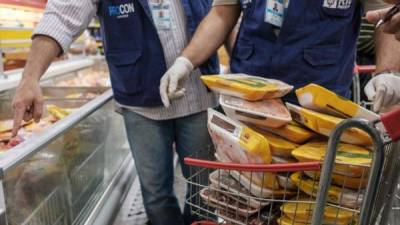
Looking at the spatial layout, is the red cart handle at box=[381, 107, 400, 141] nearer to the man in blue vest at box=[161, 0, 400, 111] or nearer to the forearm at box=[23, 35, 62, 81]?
the man in blue vest at box=[161, 0, 400, 111]

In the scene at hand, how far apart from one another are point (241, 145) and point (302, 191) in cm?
18

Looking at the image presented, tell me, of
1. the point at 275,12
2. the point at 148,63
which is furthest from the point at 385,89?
the point at 148,63

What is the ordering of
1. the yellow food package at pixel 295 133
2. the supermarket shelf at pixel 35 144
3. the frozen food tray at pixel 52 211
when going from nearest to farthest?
the yellow food package at pixel 295 133 < the supermarket shelf at pixel 35 144 < the frozen food tray at pixel 52 211

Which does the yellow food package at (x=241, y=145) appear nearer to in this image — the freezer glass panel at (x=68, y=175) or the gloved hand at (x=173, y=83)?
the gloved hand at (x=173, y=83)

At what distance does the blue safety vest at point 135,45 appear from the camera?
1.62 meters

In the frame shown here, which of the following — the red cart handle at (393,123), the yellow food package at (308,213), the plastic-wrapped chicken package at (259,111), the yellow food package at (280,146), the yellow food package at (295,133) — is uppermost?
the red cart handle at (393,123)

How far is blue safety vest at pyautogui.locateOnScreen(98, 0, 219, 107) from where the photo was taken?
1623 mm

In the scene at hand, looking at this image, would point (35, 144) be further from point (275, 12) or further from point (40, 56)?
point (275, 12)

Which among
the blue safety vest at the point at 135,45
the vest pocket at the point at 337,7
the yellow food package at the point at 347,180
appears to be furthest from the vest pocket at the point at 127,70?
the yellow food package at the point at 347,180

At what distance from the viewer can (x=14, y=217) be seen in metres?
1.23

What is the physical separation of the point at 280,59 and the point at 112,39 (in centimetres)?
80

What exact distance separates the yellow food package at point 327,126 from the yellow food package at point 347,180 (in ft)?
0.28

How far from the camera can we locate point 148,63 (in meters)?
1.67

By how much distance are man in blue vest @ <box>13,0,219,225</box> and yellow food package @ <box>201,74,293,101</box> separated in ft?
1.31
